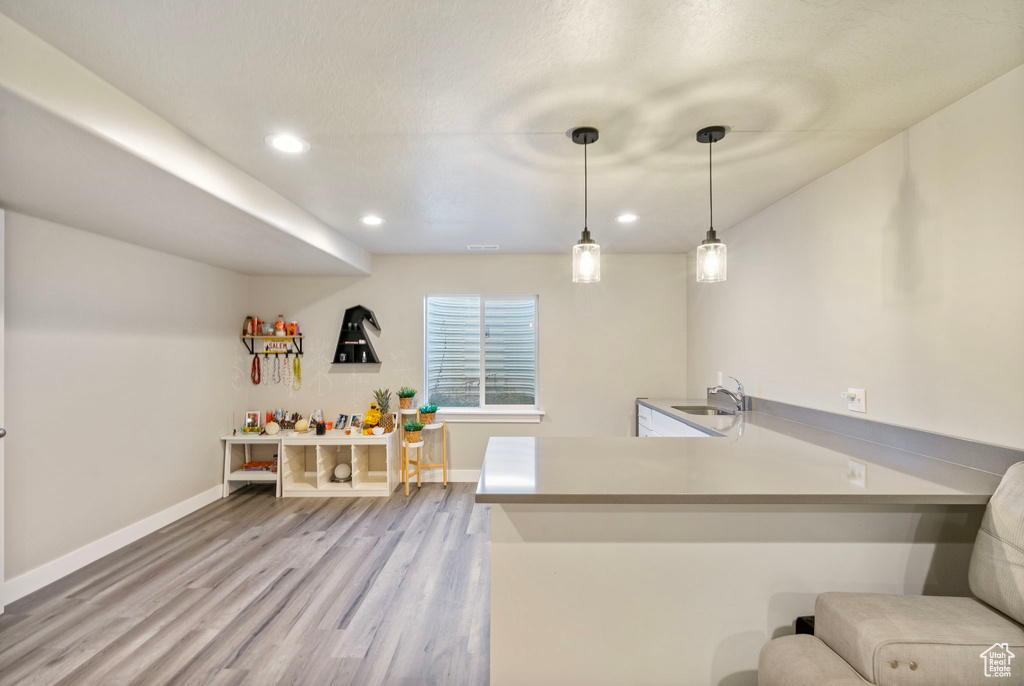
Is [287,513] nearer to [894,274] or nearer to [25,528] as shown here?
[25,528]

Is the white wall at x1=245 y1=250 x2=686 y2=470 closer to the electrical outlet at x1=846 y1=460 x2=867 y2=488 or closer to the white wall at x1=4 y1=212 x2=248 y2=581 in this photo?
the white wall at x1=4 y1=212 x2=248 y2=581

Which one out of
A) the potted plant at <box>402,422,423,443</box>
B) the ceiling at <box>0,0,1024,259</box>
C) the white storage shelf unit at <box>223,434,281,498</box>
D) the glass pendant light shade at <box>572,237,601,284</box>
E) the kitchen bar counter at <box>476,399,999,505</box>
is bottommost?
the white storage shelf unit at <box>223,434,281,498</box>

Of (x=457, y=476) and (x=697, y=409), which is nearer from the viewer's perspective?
(x=697, y=409)

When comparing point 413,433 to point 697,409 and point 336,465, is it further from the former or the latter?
point 697,409

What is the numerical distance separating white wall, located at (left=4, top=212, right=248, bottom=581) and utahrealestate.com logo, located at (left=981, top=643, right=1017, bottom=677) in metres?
4.08

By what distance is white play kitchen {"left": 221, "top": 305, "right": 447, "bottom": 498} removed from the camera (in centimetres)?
411

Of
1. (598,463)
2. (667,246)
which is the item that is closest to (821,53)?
(598,463)

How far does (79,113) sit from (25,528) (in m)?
2.39

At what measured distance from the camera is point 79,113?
1468 millimetres

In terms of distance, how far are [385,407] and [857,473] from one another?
377 cm

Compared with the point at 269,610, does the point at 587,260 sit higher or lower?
higher

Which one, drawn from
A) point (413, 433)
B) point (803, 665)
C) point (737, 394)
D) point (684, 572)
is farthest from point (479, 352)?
point (803, 665)

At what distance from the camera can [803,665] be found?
3.86ft

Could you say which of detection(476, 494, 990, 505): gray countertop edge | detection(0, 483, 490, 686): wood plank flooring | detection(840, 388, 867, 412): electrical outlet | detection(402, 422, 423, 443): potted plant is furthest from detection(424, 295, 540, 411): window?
detection(476, 494, 990, 505): gray countertop edge
